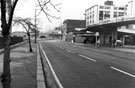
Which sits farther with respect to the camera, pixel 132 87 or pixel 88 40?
pixel 88 40

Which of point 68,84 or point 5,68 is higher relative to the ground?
point 5,68

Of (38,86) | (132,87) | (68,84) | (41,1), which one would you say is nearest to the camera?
(41,1)

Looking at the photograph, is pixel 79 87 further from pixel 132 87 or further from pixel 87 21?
pixel 87 21

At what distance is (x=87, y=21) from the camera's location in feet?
437

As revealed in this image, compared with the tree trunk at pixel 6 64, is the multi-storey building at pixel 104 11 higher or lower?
higher

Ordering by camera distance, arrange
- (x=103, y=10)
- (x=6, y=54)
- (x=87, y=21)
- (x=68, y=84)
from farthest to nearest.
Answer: (x=87, y=21)
(x=103, y=10)
(x=68, y=84)
(x=6, y=54)

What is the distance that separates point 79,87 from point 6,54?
3.91m

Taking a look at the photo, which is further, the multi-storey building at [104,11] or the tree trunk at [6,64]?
the multi-storey building at [104,11]

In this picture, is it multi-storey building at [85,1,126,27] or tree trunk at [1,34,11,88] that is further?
multi-storey building at [85,1,126,27]

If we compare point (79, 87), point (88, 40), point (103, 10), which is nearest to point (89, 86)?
point (79, 87)

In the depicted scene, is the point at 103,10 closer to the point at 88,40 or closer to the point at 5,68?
the point at 88,40

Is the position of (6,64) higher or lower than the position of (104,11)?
lower

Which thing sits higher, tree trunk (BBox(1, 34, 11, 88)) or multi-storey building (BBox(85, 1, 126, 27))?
multi-storey building (BBox(85, 1, 126, 27))

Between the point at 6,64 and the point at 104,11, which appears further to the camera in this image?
the point at 104,11
